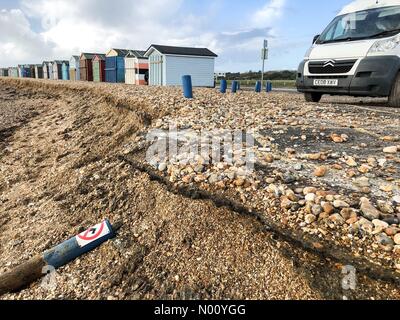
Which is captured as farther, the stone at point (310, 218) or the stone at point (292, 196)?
the stone at point (292, 196)

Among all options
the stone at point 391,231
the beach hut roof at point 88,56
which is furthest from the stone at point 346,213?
the beach hut roof at point 88,56

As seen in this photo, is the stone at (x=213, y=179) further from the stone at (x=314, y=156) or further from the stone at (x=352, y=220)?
the stone at (x=352, y=220)

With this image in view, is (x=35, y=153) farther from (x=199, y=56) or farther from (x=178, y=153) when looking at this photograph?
(x=199, y=56)

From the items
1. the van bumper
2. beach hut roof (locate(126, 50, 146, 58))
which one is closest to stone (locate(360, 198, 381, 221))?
the van bumper

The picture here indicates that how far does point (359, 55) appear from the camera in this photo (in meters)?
6.98

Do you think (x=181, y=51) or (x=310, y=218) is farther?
(x=181, y=51)

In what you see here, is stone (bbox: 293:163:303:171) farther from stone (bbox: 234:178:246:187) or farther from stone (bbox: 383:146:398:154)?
stone (bbox: 383:146:398:154)

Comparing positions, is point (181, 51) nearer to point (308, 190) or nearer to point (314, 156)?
point (314, 156)

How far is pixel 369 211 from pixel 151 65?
30.2m

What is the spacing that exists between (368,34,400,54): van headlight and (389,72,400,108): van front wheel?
0.62 metres

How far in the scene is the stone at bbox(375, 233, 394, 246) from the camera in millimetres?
2451

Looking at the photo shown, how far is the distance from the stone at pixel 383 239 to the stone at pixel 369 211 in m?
0.20

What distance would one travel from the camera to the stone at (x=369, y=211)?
2.70 meters

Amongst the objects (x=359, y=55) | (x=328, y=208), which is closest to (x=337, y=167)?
(x=328, y=208)
